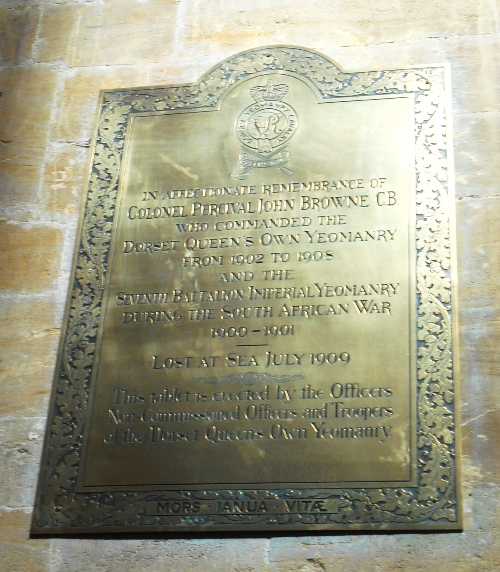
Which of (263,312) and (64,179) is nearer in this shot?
(263,312)

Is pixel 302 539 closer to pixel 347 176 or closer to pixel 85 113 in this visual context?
pixel 347 176

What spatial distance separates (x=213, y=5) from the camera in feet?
18.7

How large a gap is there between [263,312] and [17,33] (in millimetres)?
2479

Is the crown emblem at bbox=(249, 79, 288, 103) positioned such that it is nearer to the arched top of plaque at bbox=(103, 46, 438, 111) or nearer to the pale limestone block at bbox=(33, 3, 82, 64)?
the arched top of plaque at bbox=(103, 46, 438, 111)

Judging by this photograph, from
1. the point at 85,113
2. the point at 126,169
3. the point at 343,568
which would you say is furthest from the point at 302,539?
the point at 85,113

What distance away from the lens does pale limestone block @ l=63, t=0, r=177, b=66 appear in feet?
18.5

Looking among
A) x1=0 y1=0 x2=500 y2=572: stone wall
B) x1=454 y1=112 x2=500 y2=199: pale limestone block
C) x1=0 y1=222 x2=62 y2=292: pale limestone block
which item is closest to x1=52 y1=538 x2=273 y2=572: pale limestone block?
x1=0 y1=0 x2=500 y2=572: stone wall

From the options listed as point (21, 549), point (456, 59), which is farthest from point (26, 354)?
point (456, 59)

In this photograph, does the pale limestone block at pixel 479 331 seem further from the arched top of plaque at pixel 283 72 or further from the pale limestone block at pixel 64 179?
the pale limestone block at pixel 64 179

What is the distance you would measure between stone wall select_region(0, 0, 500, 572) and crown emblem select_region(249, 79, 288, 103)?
341 mm

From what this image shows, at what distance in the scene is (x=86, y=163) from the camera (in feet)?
17.3

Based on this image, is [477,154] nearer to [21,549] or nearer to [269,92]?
[269,92]

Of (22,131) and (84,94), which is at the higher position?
(84,94)

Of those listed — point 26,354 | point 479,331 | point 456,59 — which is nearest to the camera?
point 479,331
